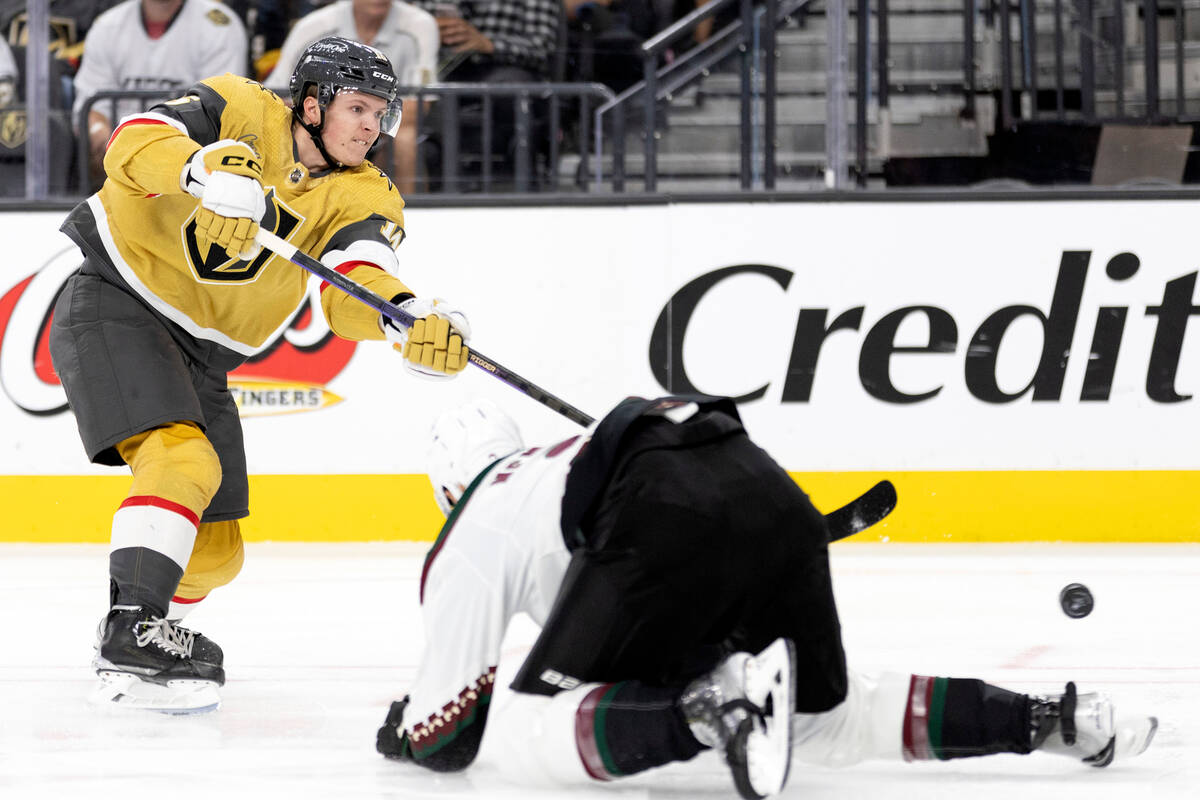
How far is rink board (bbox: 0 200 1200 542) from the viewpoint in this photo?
4383 mm

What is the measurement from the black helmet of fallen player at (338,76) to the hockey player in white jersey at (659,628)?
0.83 metres

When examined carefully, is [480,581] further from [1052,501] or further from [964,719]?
[1052,501]

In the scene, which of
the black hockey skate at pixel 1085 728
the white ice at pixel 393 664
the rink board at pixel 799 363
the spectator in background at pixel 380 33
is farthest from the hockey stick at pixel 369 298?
the spectator in background at pixel 380 33

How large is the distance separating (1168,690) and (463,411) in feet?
4.30

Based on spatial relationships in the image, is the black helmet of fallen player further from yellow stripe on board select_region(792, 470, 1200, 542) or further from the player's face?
yellow stripe on board select_region(792, 470, 1200, 542)

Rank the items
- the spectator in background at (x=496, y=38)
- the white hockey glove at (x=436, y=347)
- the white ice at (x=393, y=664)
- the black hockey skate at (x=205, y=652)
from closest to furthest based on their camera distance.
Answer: the white ice at (x=393, y=664) → the white hockey glove at (x=436, y=347) → the black hockey skate at (x=205, y=652) → the spectator in background at (x=496, y=38)

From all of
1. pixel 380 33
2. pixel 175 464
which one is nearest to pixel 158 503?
pixel 175 464

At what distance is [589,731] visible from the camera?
183 centimetres

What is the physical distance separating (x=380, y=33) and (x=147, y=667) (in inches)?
112

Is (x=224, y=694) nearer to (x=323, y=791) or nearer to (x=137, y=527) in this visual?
(x=137, y=527)

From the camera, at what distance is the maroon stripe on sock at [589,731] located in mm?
1832

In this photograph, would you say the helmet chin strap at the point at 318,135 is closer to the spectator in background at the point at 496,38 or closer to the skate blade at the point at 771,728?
the skate blade at the point at 771,728

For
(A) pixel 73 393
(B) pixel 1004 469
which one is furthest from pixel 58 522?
(B) pixel 1004 469

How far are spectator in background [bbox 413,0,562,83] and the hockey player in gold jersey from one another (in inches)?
84.7
